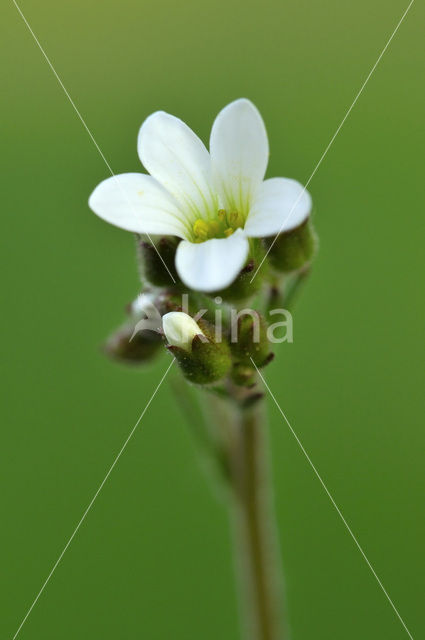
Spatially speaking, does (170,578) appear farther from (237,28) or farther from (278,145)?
(237,28)

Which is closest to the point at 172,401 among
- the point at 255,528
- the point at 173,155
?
the point at 255,528

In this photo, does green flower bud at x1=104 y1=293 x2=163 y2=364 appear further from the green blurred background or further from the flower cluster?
the green blurred background

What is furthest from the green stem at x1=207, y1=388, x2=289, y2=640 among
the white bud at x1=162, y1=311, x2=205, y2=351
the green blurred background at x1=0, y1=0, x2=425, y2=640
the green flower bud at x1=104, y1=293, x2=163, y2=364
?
the green blurred background at x1=0, y1=0, x2=425, y2=640

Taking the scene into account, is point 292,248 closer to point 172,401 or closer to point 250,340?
point 250,340

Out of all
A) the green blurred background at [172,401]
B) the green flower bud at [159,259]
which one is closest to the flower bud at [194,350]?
the green flower bud at [159,259]

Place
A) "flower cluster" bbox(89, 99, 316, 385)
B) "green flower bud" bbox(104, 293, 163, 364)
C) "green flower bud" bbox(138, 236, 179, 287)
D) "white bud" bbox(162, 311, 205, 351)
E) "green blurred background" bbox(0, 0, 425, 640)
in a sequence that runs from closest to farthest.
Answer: "flower cluster" bbox(89, 99, 316, 385) < "white bud" bbox(162, 311, 205, 351) < "green flower bud" bbox(138, 236, 179, 287) < "green flower bud" bbox(104, 293, 163, 364) < "green blurred background" bbox(0, 0, 425, 640)
